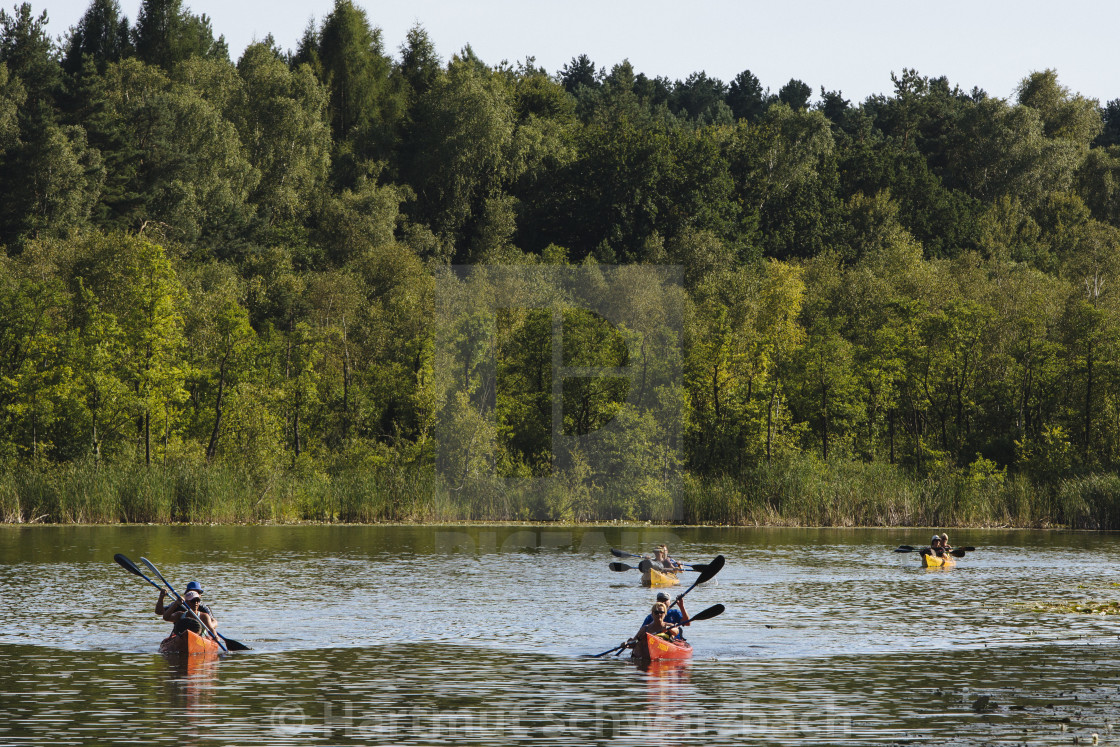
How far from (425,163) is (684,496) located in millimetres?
55176

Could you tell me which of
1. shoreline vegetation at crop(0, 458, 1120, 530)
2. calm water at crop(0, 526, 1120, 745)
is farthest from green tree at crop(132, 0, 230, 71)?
calm water at crop(0, 526, 1120, 745)

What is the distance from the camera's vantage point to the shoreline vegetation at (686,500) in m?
57.0

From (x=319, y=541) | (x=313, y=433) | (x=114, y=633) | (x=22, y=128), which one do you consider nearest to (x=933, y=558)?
(x=319, y=541)

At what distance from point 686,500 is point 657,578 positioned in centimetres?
2542

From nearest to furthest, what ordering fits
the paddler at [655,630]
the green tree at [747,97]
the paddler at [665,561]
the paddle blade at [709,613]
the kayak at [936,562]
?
the paddler at [655,630]
the paddle blade at [709,613]
the paddler at [665,561]
the kayak at [936,562]
the green tree at [747,97]

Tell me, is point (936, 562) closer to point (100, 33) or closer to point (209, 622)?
point (209, 622)

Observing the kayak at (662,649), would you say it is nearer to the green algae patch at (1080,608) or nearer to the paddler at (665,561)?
the green algae patch at (1080,608)

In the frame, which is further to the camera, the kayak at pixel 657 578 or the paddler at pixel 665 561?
the paddler at pixel 665 561

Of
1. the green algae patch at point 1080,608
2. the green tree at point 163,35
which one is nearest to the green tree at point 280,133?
the green tree at point 163,35

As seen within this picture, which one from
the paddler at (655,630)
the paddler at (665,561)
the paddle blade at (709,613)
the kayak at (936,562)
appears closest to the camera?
the paddler at (655,630)

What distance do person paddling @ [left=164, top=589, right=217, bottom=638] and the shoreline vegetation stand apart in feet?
105

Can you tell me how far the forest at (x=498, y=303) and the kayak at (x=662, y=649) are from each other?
3618 cm

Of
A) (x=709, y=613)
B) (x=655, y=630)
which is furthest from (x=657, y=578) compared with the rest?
(x=655, y=630)

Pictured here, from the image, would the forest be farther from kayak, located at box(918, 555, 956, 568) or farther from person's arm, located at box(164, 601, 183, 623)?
person's arm, located at box(164, 601, 183, 623)
